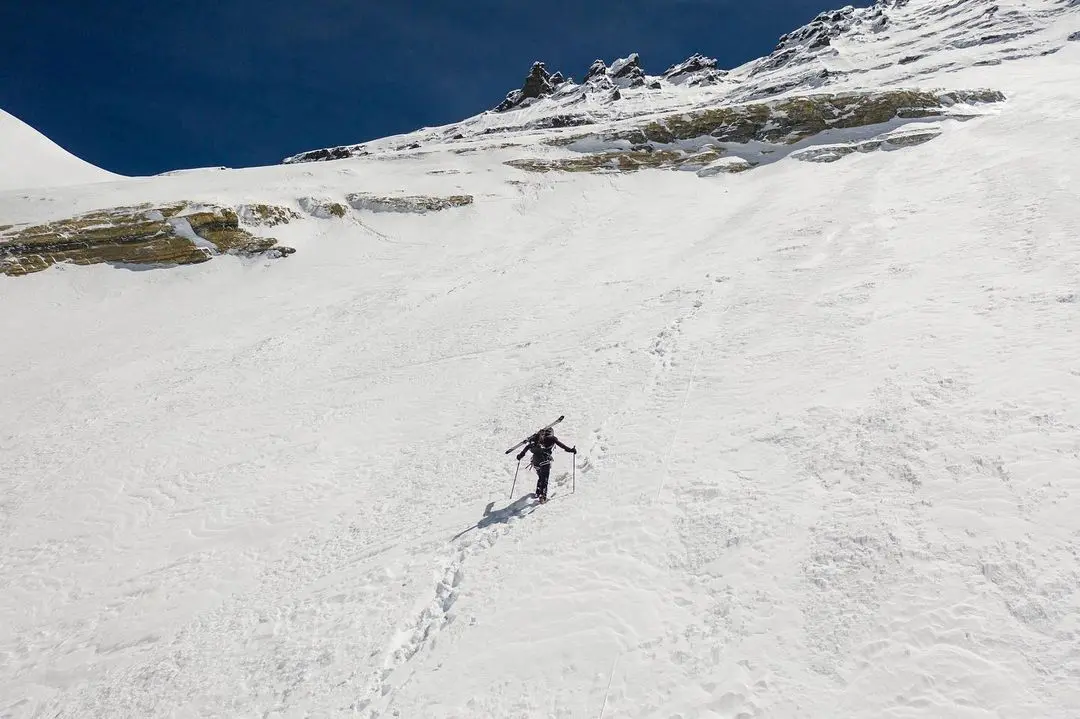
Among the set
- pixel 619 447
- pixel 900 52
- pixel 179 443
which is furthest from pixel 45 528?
pixel 900 52

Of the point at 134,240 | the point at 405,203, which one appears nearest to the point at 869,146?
the point at 405,203

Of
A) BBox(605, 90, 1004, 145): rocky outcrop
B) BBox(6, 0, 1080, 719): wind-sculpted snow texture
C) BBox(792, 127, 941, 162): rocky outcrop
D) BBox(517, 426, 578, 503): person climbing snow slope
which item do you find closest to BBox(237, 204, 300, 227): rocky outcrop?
BBox(6, 0, 1080, 719): wind-sculpted snow texture

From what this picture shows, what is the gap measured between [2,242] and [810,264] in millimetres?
47675

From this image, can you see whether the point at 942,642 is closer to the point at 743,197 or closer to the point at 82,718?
the point at 82,718

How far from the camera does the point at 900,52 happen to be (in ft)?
330

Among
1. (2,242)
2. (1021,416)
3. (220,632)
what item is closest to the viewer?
(220,632)

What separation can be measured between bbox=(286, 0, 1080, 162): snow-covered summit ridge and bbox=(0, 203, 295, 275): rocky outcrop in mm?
43226

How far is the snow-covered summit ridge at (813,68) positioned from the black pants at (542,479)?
6809 centimetres

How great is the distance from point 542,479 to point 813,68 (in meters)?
118

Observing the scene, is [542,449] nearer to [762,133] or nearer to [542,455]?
[542,455]

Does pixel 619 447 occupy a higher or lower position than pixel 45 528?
higher

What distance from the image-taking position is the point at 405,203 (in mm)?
43250

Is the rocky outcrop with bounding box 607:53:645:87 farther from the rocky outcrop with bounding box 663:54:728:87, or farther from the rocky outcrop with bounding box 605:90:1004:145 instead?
the rocky outcrop with bounding box 605:90:1004:145

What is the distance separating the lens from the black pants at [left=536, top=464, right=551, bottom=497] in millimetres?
11406
